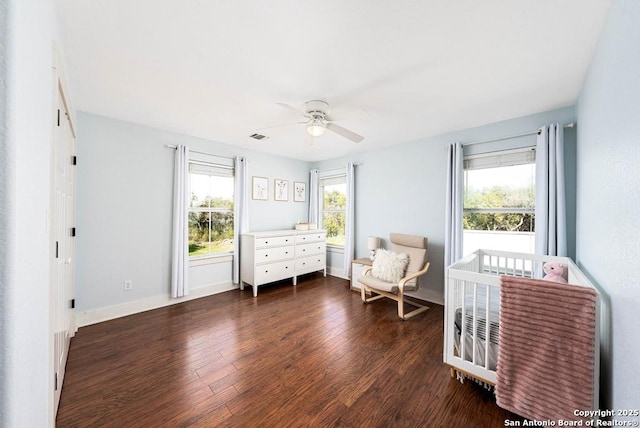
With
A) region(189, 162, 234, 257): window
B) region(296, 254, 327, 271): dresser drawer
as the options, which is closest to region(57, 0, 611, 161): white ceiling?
region(189, 162, 234, 257): window

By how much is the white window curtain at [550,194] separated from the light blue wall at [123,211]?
14.1 ft

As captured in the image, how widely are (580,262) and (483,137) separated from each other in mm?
1705

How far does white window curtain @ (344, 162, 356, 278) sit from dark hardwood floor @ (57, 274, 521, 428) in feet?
4.81

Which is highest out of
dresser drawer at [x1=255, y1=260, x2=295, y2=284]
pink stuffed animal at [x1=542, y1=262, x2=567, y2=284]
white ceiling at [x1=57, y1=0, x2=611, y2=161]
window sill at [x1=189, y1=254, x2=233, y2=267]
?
white ceiling at [x1=57, y1=0, x2=611, y2=161]

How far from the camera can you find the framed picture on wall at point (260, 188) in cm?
438

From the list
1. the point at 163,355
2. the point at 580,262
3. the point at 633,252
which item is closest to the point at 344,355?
the point at 163,355

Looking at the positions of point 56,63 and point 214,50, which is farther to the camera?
point 214,50

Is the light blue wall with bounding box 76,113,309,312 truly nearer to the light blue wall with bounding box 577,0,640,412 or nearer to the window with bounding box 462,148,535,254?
the window with bounding box 462,148,535,254

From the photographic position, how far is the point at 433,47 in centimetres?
165

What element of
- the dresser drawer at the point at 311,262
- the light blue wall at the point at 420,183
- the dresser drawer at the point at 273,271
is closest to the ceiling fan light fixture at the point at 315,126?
the light blue wall at the point at 420,183

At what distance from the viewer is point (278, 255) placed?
411 centimetres

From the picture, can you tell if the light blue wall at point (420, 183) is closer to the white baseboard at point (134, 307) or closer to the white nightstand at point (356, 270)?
the white nightstand at point (356, 270)

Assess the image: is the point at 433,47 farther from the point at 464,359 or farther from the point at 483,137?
the point at 464,359

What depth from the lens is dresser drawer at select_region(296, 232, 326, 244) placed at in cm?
442
